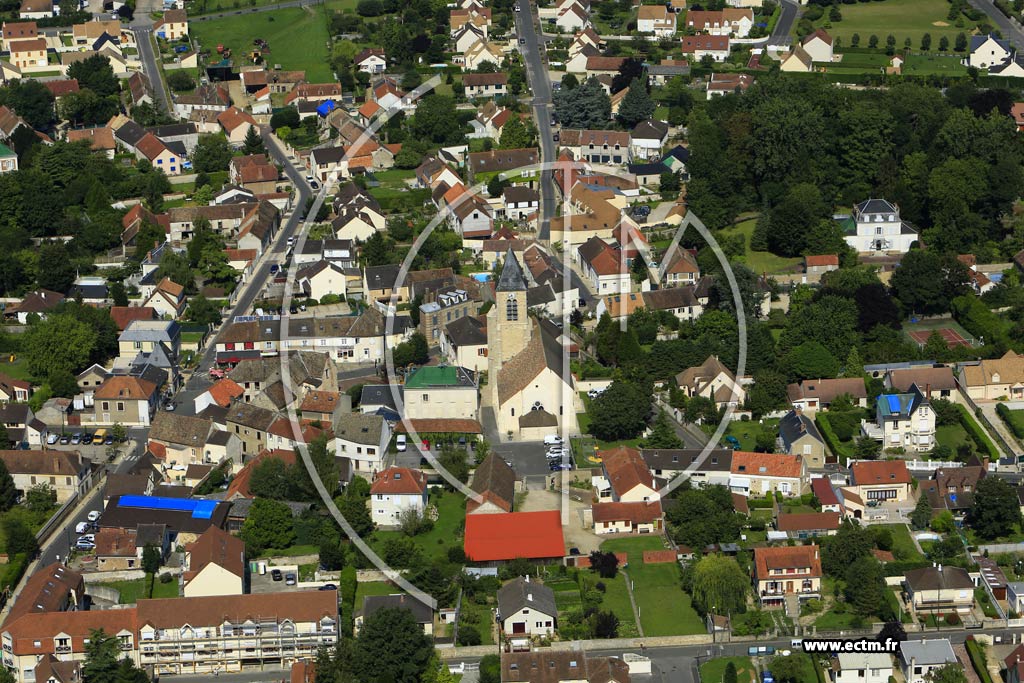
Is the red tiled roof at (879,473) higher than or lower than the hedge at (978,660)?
lower

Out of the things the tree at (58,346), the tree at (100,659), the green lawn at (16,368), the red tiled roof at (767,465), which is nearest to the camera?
the tree at (100,659)

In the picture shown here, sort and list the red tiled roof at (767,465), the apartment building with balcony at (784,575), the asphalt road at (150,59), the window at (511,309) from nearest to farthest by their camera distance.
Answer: the apartment building with balcony at (784,575) < the red tiled roof at (767,465) < the window at (511,309) < the asphalt road at (150,59)

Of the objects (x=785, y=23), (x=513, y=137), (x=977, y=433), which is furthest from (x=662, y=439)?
(x=785, y=23)

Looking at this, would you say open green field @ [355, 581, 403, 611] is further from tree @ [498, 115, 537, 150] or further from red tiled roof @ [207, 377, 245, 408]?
tree @ [498, 115, 537, 150]

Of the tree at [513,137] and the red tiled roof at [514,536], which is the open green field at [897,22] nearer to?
the tree at [513,137]

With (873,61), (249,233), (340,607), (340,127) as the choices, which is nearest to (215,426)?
(340,607)

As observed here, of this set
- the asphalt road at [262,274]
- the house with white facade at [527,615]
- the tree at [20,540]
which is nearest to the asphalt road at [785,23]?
the asphalt road at [262,274]

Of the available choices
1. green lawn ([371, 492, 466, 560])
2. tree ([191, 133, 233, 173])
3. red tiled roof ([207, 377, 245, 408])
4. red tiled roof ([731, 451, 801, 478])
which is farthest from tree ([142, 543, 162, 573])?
tree ([191, 133, 233, 173])
